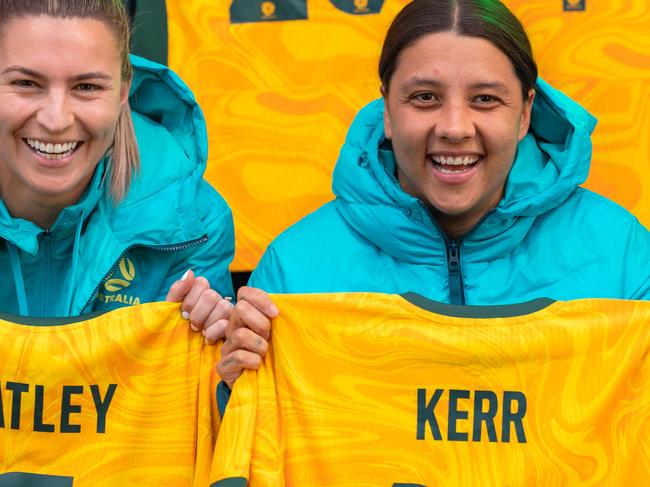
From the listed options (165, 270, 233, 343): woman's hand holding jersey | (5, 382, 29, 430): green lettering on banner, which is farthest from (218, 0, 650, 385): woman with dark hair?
(5, 382, 29, 430): green lettering on banner

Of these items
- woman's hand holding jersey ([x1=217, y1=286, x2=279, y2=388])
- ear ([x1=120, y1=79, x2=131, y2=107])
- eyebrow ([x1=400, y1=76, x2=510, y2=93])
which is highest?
ear ([x1=120, y1=79, x2=131, y2=107])

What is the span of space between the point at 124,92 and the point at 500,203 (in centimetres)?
73

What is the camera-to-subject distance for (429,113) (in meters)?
1.93

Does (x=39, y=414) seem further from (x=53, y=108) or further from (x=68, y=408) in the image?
(x=53, y=108)

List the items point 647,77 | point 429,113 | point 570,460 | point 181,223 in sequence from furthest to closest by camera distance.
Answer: point 647,77 < point 181,223 < point 429,113 < point 570,460

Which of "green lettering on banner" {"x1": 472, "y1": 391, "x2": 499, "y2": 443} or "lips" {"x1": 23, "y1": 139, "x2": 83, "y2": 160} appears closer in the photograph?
"green lettering on banner" {"x1": 472, "y1": 391, "x2": 499, "y2": 443}

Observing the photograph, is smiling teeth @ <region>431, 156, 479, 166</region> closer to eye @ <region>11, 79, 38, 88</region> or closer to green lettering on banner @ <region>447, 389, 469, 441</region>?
green lettering on banner @ <region>447, 389, 469, 441</region>

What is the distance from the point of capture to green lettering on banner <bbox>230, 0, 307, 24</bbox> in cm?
269

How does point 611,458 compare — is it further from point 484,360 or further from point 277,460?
point 277,460

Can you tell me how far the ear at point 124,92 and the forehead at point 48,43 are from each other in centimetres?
11

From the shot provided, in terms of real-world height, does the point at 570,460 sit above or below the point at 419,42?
below

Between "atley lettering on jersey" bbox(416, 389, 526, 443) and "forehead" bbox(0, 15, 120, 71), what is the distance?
0.82m

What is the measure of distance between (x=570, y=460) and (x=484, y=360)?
0.21 metres

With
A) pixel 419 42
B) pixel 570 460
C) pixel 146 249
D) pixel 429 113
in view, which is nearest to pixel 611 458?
pixel 570 460
